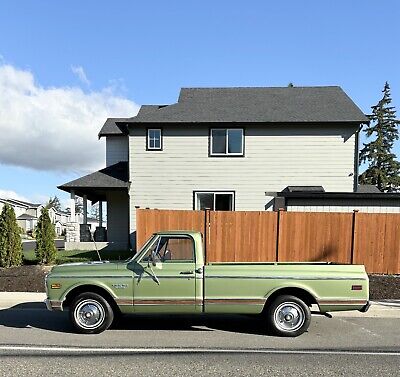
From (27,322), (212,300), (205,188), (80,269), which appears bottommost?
(27,322)

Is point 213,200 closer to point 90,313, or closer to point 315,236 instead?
point 315,236

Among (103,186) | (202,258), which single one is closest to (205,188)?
(103,186)

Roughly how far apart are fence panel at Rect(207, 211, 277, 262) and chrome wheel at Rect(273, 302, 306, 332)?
6.32m

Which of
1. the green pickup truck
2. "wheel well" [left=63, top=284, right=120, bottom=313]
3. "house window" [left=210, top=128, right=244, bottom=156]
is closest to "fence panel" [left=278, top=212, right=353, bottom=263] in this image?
"house window" [left=210, top=128, right=244, bottom=156]

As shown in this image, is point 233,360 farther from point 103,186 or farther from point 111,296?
point 103,186

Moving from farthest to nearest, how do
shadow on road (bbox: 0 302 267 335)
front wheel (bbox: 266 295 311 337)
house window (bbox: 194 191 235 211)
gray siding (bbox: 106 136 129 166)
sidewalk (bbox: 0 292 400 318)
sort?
gray siding (bbox: 106 136 129 166), house window (bbox: 194 191 235 211), sidewalk (bbox: 0 292 400 318), shadow on road (bbox: 0 302 267 335), front wheel (bbox: 266 295 311 337)

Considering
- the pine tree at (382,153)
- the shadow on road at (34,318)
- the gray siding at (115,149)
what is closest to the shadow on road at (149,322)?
the shadow on road at (34,318)

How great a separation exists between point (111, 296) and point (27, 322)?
1922mm

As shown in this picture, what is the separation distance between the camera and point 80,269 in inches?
242

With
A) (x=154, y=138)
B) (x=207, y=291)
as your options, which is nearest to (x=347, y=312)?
(x=207, y=291)

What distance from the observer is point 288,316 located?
5965 mm

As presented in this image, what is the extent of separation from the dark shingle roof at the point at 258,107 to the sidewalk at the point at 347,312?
33.0ft

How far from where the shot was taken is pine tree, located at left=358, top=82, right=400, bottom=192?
4497cm

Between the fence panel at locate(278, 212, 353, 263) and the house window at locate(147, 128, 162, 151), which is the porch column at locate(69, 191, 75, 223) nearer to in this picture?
the house window at locate(147, 128, 162, 151)
